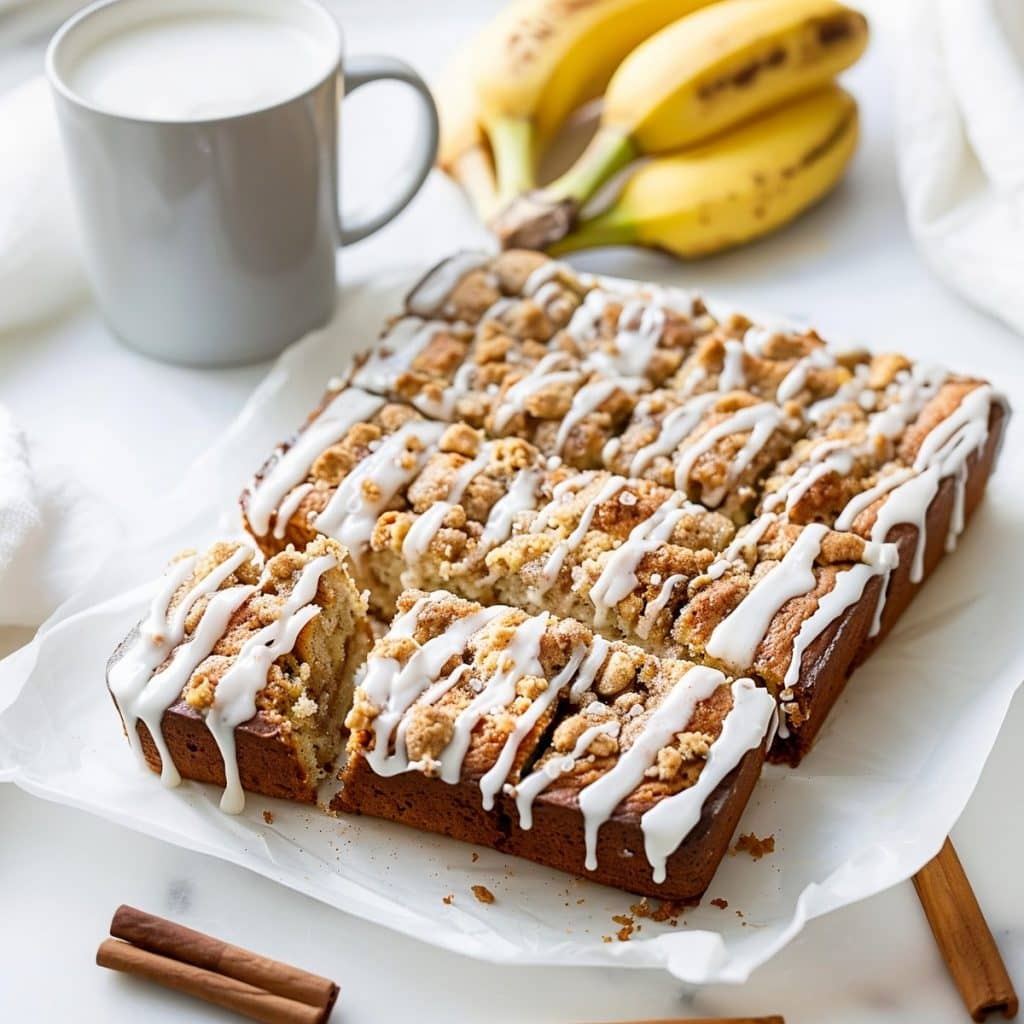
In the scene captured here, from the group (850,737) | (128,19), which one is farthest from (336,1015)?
(128,19)

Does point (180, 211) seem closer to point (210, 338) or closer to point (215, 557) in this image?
point (210, 338)

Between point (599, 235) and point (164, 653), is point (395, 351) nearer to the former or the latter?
point (599, 235)

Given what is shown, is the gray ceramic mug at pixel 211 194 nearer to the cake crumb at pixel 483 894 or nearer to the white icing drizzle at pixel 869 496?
the white icing drizzle at pixel 869 496

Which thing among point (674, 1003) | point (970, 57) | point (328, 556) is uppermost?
point (970, 57)

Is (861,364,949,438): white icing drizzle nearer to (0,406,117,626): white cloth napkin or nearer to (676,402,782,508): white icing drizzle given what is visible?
(676,402,782,508): white icing drizzle

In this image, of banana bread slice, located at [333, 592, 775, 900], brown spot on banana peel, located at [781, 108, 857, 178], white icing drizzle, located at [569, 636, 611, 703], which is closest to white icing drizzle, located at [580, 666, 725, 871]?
banana bread slice, located at [333, 592, 775, 900]
